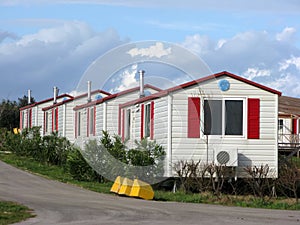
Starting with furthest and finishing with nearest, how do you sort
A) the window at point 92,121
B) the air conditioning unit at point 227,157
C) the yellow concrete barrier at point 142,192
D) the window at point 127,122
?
the window at point 92,121
the window at point 127,122
the air conditioning unit at point 227,157
the yellow concrete barrier at point 142,192

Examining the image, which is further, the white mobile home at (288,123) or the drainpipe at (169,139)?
the white mobile home at (288,123)

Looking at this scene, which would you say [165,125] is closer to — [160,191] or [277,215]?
[160,191]

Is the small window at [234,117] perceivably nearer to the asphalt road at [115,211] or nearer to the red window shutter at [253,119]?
the red window shutter at [253,119]

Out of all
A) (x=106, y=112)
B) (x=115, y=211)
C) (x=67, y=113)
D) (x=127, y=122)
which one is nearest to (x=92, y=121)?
(x=106, y=112)

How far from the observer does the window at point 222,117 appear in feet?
66.1

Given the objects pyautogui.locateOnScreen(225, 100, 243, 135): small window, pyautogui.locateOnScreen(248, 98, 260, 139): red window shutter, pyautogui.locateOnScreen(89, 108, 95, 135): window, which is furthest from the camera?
pyautogui.locateOnScreen(89, 108, 95, 135): window

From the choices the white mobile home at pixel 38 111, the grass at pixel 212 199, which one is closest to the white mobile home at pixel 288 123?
the white mobile home at pixel 38 111

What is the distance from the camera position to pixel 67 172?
2452 centimetres

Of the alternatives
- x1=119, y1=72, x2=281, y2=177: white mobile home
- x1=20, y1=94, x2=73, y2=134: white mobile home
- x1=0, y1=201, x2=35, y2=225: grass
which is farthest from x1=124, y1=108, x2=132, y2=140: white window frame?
x1=20, y1=94, x2=73, y2=134: white mobile home

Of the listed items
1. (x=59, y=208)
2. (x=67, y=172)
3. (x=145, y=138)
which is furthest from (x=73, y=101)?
(x=59, y=208)

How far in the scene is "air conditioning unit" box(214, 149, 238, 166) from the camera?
19.9 m

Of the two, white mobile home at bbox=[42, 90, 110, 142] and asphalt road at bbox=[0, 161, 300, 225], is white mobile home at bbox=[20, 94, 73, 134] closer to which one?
white mobile home at bbox=[42, 90, 110, 142]

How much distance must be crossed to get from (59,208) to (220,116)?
22.3 feet

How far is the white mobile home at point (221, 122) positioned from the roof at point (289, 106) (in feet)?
70.5
